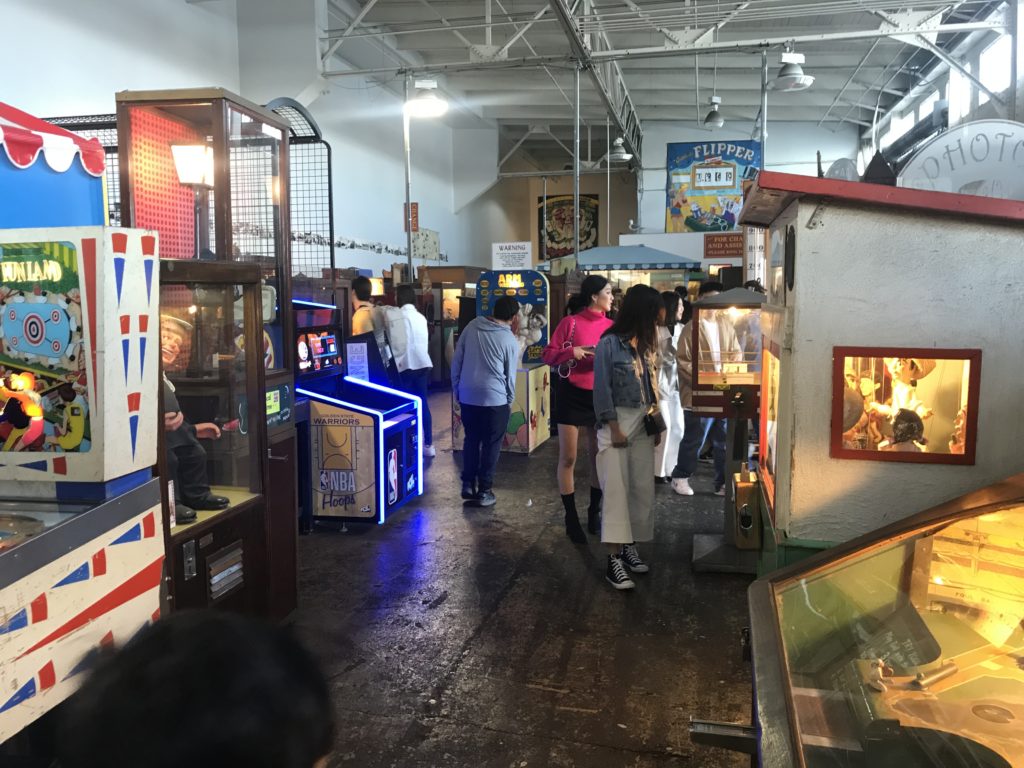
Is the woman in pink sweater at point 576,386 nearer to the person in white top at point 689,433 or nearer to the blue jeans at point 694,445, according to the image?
the person in white top at point 689,433

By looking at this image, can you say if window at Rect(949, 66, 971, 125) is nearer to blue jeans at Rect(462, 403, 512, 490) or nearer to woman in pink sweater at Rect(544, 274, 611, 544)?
woman in pink sweater at Rect(544, 274, 611, 544)

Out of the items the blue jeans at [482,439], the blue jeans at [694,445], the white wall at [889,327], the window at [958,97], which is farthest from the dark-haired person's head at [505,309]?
the window at [958,97]

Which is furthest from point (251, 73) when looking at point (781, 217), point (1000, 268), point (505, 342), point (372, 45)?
point (1000, 268)

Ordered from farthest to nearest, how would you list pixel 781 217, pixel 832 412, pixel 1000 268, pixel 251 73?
pixel 251 73, pixel 781 217, pixel 832 412, pixel 1000 268

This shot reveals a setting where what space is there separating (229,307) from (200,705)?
2901mm

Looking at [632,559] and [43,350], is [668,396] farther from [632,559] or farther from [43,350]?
[43,350]

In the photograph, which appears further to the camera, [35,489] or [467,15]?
[467,15]

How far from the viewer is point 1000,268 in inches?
95.0

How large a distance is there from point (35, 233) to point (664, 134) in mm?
18619

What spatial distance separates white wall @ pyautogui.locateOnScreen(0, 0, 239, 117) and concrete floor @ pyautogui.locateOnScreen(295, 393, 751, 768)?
5072 mm

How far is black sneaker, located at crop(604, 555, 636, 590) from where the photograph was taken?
165 inches

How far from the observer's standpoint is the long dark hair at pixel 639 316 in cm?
404

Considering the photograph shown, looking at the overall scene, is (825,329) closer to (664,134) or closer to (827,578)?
(827,578)

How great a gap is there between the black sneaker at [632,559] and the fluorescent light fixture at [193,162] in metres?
3.05
